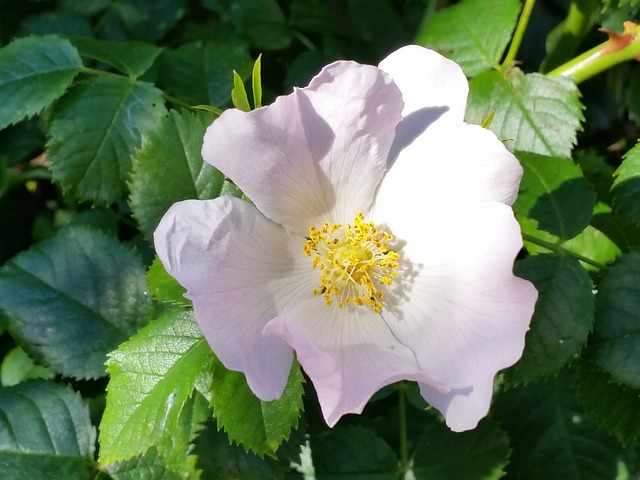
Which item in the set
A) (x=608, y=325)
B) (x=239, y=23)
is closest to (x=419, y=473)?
(x=608, y=325)

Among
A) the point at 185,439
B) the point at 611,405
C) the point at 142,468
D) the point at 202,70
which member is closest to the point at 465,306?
the point at 611,405

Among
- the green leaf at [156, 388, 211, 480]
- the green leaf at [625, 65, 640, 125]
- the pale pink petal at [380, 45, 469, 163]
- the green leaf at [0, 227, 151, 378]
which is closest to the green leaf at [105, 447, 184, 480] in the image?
the green leaf at [156, 388, 211, 480]

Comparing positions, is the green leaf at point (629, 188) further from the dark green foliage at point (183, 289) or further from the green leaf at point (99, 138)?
the green leaf at point (99, 138)

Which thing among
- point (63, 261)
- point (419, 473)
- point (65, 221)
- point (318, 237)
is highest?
point (318, 237)

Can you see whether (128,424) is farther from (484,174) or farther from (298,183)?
(484,174)

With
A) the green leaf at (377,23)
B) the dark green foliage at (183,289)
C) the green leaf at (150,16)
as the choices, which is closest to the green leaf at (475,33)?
the dark green foliage at (183,289)

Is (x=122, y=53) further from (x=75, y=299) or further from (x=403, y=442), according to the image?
(x=403, y=442)
